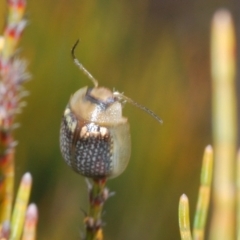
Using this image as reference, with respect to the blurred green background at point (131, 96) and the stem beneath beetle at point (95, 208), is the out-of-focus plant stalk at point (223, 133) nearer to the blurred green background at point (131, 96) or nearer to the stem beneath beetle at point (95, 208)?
the stem beneath beetle at point (95, 208)

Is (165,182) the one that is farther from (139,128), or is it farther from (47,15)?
(47,15)

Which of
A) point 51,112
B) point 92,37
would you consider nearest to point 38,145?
point 51,112

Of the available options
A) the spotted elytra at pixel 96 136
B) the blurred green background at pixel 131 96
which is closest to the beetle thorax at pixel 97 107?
the spotted elytra at pixel 96 136

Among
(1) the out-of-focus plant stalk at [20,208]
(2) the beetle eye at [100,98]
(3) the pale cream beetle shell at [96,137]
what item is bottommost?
(1) the out-of-focus plant stalk at [20,208]

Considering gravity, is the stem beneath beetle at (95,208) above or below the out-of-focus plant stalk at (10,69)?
below

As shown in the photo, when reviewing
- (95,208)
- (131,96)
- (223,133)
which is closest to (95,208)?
(95,208)

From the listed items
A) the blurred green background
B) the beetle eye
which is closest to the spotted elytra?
the beetle eye

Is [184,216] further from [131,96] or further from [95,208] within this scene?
[131,96]
